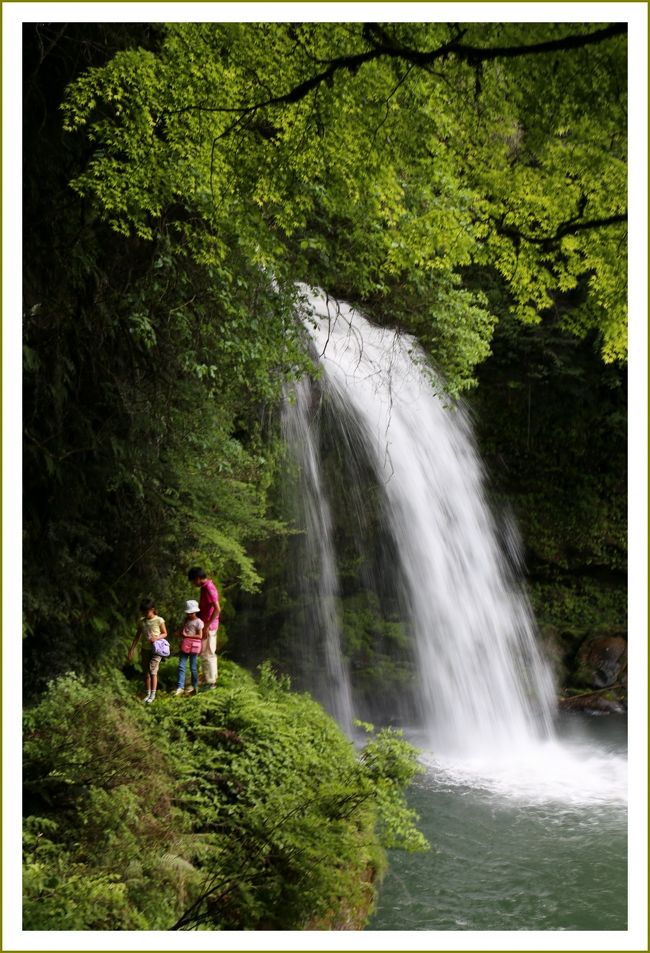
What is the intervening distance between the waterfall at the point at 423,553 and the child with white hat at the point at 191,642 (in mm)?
4334

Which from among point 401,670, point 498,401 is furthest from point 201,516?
point 498,401

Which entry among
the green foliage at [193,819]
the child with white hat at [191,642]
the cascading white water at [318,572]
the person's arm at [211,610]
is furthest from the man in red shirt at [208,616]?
the cascading white water at [318,572]

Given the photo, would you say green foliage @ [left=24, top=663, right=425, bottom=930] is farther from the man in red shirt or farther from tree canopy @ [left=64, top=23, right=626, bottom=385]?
tree canopy @ [left=64, top=23, right=626, bottom=385]

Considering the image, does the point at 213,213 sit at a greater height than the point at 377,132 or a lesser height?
lesser

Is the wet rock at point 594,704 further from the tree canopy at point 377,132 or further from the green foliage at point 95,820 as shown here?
the green foliage at point 95,820

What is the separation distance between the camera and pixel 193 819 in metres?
5.12

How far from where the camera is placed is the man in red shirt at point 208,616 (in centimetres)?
720

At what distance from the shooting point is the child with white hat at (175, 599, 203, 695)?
693 cm

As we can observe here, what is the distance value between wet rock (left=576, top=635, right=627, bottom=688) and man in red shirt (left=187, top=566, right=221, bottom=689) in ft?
23.5

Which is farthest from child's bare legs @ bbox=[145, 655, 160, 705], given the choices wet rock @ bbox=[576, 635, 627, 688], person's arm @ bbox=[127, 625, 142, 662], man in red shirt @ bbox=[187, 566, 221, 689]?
wet rock @ bbox=[576, 635, 627, 688]

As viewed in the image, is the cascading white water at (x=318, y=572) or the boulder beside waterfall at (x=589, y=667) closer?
the cascading white water at (x=318, y=572)

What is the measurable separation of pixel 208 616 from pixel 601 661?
7761 millimetres

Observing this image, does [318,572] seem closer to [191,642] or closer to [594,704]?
[594,704]

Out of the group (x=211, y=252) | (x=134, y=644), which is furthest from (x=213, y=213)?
(x=134, y=644)
